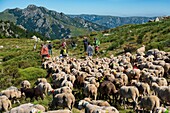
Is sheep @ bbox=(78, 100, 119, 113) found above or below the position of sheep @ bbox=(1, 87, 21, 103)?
above

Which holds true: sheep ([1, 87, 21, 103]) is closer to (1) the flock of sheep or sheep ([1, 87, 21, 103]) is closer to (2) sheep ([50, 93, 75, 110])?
(1) the flock of sheep

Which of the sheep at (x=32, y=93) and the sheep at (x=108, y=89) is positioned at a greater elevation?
the sheep at (x=108, y=89)

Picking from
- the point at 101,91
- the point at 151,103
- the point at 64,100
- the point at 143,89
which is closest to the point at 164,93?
the point at 143,89

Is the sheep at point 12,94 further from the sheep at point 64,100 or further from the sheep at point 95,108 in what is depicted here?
the sheep at point 95,108

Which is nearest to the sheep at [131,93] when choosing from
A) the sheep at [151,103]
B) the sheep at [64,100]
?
the sheep at [151,103]

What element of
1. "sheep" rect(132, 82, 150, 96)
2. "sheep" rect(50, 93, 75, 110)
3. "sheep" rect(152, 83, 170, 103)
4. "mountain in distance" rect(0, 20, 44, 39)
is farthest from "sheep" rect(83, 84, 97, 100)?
"mountain in distance" rect(0, 20, 44, 39)

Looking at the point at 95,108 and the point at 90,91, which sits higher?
the point at 95,108

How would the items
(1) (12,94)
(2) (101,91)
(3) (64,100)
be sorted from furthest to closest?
(1) (12,94), (2) (101,91), (3) (64,100)

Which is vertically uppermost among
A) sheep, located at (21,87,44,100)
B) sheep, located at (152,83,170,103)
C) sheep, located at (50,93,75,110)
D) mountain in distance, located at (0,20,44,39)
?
sheep, located at (152,83,170,103)

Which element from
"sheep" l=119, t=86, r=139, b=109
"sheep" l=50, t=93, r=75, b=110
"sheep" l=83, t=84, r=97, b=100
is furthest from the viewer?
"sheep" l=83, t=84, r=97, b=100

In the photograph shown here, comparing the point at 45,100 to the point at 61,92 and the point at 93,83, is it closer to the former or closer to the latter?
the point at 61,92

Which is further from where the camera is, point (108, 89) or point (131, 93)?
point (108, 89)

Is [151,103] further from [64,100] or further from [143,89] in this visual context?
[64,100]

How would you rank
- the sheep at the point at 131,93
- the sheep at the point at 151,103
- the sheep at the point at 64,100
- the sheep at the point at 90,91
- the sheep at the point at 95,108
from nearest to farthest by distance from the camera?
the sheep at the point at 95,108 → the sheep at the point at 151,103 → the sheep at the point at 64,100 → the sheep at the point at 131,93 → the sheep at the point at 90,91
